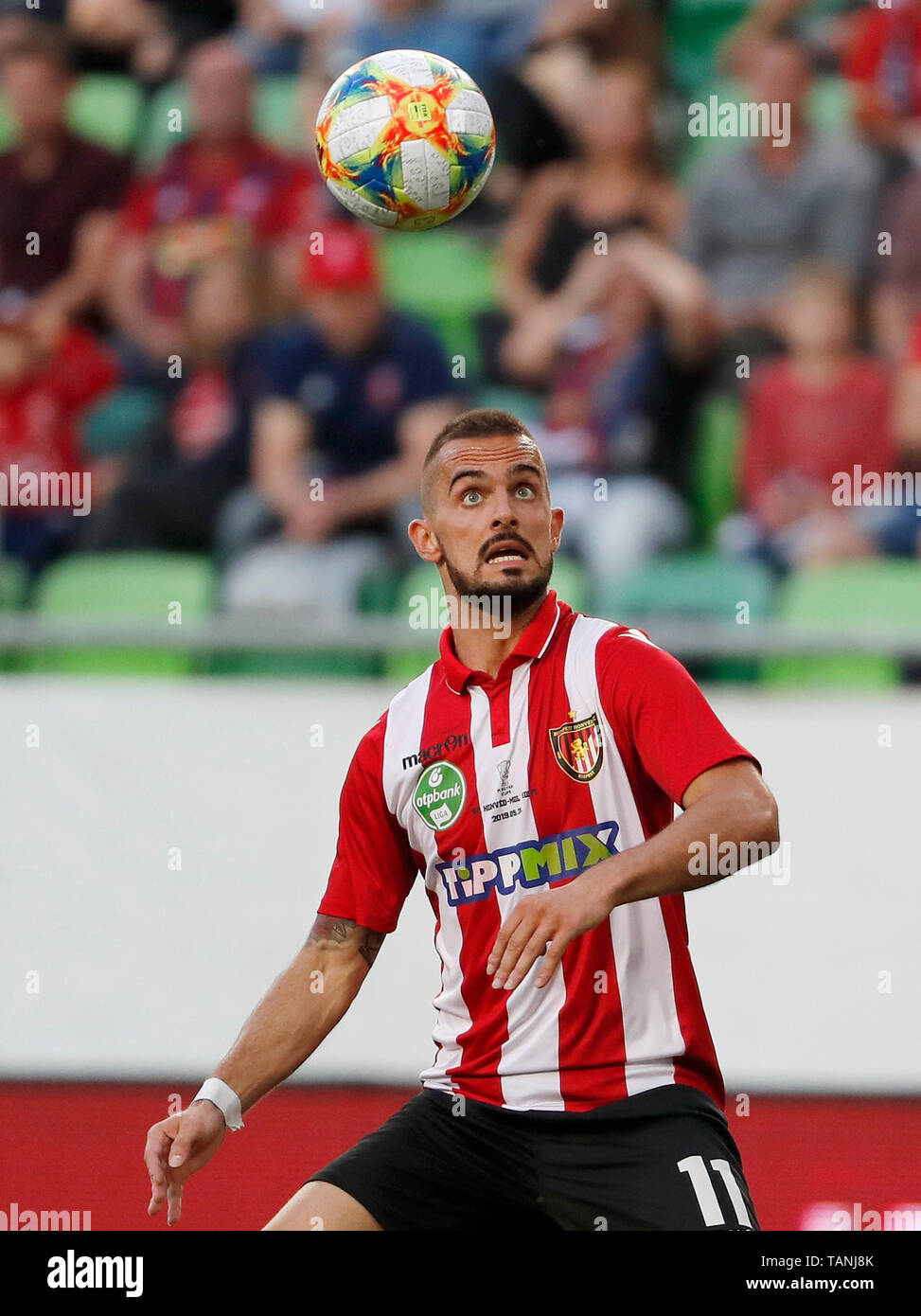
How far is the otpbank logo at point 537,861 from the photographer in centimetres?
327

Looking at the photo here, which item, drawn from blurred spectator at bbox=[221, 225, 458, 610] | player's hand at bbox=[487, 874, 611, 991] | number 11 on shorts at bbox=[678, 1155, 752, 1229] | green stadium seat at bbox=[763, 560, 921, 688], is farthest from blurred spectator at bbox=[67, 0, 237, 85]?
number 11 on shorts at bbox=[678, 1155, 752, 1229]

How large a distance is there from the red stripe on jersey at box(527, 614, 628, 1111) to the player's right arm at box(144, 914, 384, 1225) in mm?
466

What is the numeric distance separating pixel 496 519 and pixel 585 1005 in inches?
38.9

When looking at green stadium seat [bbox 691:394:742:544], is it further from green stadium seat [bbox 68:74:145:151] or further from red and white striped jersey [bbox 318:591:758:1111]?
red and white striped jersey [bbox 318:591:758:1111]

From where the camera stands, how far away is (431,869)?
3459 millimetres

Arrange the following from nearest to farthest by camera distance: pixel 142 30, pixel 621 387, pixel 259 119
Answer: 1. pixel 621 387
2. pixel 259 119
3. pixel 142 30

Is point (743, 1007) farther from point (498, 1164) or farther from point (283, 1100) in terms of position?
point (498, 1164)

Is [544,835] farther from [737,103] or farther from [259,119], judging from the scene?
[259,119]

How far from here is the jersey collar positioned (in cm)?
346

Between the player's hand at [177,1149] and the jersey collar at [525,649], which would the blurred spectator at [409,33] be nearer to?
the jersey collar at [525,649]

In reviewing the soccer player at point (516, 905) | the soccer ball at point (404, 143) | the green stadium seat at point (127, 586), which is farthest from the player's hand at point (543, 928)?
the green stadium seat at point (127, 586)

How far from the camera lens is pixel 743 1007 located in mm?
5430

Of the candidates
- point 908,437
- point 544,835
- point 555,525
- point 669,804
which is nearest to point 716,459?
point 908,437

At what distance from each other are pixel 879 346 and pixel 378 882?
403 centimetres
